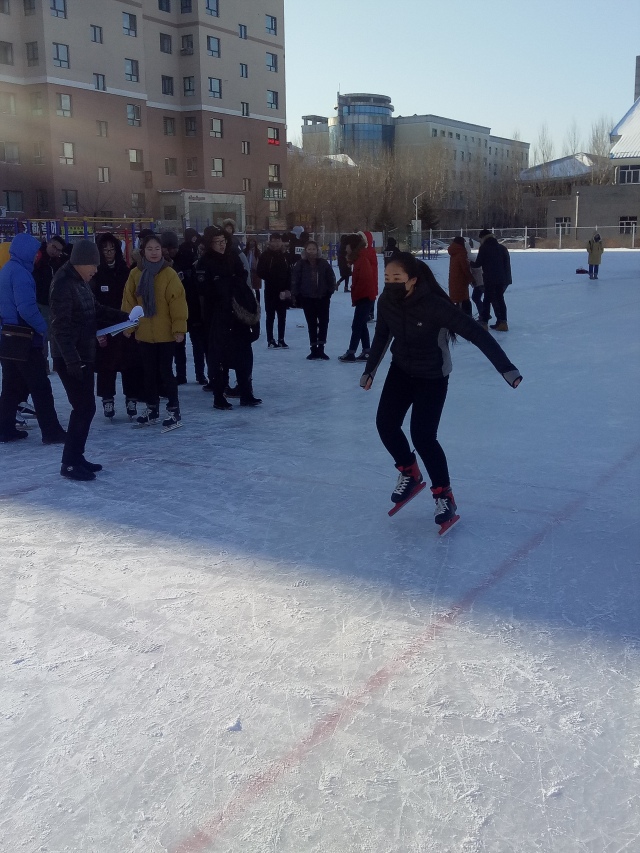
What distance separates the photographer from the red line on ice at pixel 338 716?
82.0 inches

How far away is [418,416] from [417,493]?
0.58 meters

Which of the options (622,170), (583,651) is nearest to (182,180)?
(622,170)

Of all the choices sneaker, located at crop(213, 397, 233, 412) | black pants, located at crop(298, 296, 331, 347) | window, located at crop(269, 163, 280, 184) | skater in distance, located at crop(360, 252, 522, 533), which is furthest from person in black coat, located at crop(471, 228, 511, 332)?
window, located at crop(269, 163, 280, 184)

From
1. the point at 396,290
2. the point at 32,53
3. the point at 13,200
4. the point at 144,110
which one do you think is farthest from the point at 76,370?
the point at 144,110

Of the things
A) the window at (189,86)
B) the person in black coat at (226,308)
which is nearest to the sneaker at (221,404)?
the person in black coat at (226,308)

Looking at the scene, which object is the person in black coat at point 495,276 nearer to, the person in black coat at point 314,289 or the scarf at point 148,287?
the person in black coat at point 314,289

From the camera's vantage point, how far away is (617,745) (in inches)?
94.8

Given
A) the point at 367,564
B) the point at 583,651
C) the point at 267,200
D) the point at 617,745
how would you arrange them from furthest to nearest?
the point at 267,200 → the point at 367,564 → the point at 583,651 → the point at 617,745

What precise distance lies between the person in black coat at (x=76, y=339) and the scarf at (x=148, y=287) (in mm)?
1048

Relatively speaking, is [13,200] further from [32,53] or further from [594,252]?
[594,252]

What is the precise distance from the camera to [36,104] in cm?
3859

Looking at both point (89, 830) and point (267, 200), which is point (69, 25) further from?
point (89, 830)

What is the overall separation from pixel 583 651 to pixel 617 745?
0.59 metres

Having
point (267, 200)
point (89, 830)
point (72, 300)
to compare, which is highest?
point (267, 200)
